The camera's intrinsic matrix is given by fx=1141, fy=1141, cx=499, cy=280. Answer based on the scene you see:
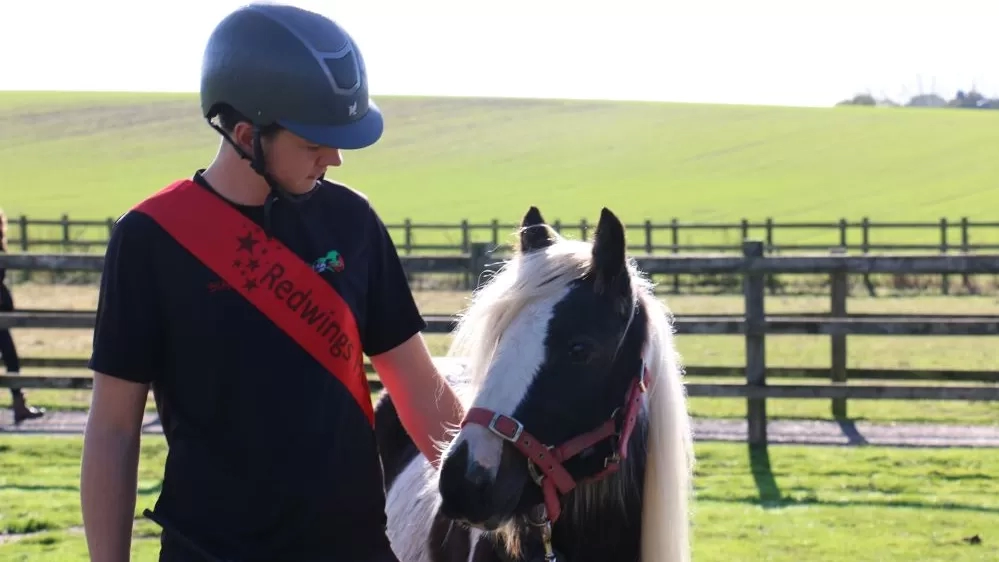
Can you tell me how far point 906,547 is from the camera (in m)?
5.61

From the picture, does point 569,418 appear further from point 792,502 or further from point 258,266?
point 792,502

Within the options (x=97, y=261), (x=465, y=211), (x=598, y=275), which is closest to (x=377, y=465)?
(x=598, y=275)

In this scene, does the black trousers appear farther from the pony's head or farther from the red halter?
the red halter

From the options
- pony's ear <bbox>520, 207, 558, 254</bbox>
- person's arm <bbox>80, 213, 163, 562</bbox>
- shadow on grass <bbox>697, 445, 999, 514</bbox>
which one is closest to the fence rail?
shadow on grass <bbox>697, 445, 999, 514</bbox>

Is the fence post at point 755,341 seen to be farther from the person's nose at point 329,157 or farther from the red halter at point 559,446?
the person's nose at point 329,157

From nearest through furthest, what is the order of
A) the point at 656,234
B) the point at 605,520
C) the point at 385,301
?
the point at 385,301 → the point at 605,520 → the point at 656,234

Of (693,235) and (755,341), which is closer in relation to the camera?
(755,341)

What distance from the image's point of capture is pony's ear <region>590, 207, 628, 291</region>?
258 cm

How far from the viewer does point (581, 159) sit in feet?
169

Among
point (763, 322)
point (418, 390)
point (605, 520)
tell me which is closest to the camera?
point (418, 390)

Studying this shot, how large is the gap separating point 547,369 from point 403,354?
34cm

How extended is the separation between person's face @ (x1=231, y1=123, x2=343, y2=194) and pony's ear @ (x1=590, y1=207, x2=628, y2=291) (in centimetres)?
76

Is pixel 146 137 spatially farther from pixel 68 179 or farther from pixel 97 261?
pixel 97 261

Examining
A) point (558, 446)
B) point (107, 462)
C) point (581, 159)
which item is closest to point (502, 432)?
point (558, 446)
